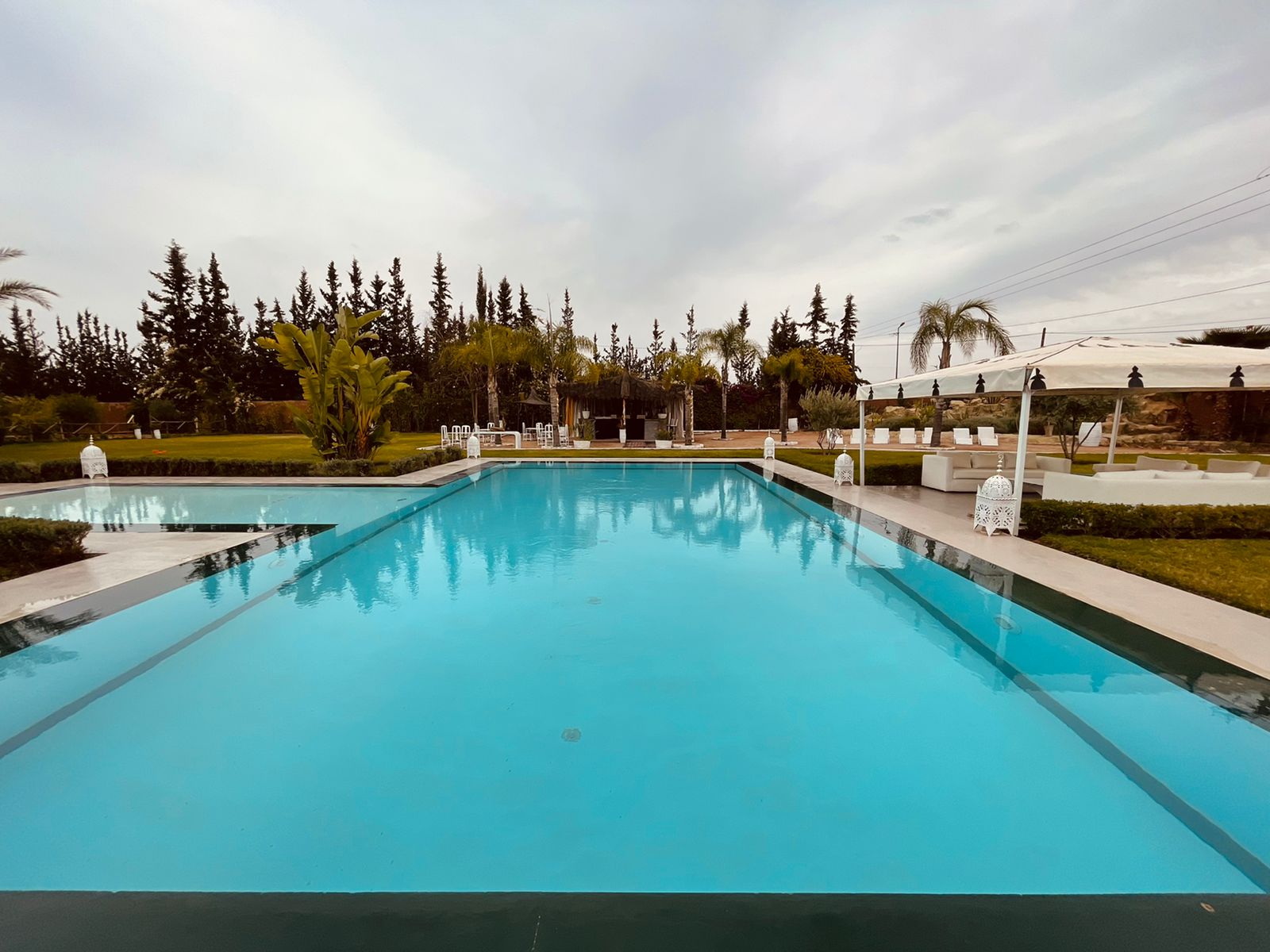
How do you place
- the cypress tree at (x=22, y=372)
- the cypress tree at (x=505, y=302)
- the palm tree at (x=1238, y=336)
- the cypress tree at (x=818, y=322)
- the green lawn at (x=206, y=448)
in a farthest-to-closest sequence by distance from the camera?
1. the cypress tree at (x=818, y=322)
2. the cypress tree at (x=505, y=302)
3. the cypress tree at (x=22, y=372)
4. the palm tree at (x=1238, y=336)
5. the green lawn at (x=206, y=448)

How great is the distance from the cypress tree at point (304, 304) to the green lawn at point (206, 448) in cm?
2140

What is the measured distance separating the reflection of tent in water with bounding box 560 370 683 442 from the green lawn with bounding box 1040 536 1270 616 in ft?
73.2

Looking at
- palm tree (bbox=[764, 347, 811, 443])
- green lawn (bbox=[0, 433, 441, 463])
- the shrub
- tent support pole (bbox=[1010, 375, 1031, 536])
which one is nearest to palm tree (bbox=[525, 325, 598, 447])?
green lawn (bbox=[0, 433, 441, 463])

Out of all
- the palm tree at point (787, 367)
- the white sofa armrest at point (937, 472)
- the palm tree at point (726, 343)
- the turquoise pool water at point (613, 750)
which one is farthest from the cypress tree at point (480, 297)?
the turquoise pool water at point (613, 750)

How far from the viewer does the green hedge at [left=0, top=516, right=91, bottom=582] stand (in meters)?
6.55

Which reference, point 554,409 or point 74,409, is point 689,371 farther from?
point 74,409

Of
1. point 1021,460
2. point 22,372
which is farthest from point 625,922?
point 22,372

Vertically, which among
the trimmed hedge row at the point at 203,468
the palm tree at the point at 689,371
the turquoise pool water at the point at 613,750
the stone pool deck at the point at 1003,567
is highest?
the palm tree at the point at 689,371

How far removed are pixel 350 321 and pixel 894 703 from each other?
16740mm

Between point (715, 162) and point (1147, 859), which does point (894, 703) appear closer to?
point (1147, 859)

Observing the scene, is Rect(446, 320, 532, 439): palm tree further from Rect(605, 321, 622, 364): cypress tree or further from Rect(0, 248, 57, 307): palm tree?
Rect(605, 321, 622, 364): cypress tree

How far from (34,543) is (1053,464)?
58.7 ft

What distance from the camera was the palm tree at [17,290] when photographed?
49.2 feet

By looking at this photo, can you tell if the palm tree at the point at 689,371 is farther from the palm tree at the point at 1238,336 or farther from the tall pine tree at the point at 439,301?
the tall pine tree at the point at 439,301
